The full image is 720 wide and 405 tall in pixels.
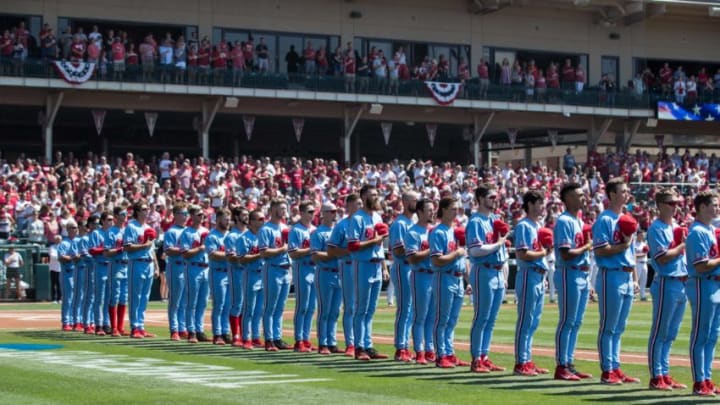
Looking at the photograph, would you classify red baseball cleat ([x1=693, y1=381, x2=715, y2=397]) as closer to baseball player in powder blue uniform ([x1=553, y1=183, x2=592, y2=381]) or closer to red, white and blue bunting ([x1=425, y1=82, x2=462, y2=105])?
baseball player in powder blue uniform ([x1=553, y1=183, x2=592, y2=381])

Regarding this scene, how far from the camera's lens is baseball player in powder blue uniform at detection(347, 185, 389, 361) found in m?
14.5

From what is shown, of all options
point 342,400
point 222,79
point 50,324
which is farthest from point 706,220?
point 222,79

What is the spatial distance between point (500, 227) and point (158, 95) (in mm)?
28161

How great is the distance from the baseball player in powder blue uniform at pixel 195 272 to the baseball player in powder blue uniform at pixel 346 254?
3509 millimetres

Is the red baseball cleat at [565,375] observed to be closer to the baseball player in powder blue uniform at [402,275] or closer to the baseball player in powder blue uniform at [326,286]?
the baseball player in powder blue uniform at [402,275]

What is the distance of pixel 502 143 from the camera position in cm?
4959

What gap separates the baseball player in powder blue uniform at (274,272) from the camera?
53.2 feet

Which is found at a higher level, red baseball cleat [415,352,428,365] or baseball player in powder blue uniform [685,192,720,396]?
baseball player in powder blue uniform [685,192,720,396]

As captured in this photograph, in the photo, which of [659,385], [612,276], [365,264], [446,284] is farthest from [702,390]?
[365,264]

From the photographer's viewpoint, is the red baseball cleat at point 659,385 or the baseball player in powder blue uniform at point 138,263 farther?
the baseball player in powder blue uniform at point 138,263

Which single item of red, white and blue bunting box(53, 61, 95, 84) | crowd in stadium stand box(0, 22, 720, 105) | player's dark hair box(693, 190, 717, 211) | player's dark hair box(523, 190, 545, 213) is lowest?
player's dark hair box(693, 190, 717, 211)

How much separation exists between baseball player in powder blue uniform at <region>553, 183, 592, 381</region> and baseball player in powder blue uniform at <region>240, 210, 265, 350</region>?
5851mm

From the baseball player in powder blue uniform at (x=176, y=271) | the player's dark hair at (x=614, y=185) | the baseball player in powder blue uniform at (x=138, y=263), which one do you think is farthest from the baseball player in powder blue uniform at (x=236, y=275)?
the player's dark hair at (x=614, y=185)

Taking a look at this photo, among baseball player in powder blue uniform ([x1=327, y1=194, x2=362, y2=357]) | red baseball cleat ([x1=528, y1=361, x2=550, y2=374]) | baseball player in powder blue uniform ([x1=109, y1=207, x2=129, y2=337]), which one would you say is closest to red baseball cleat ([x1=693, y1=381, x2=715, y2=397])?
red baseball cleat ([x1=528, y1=361, x2=550, y2=374])
